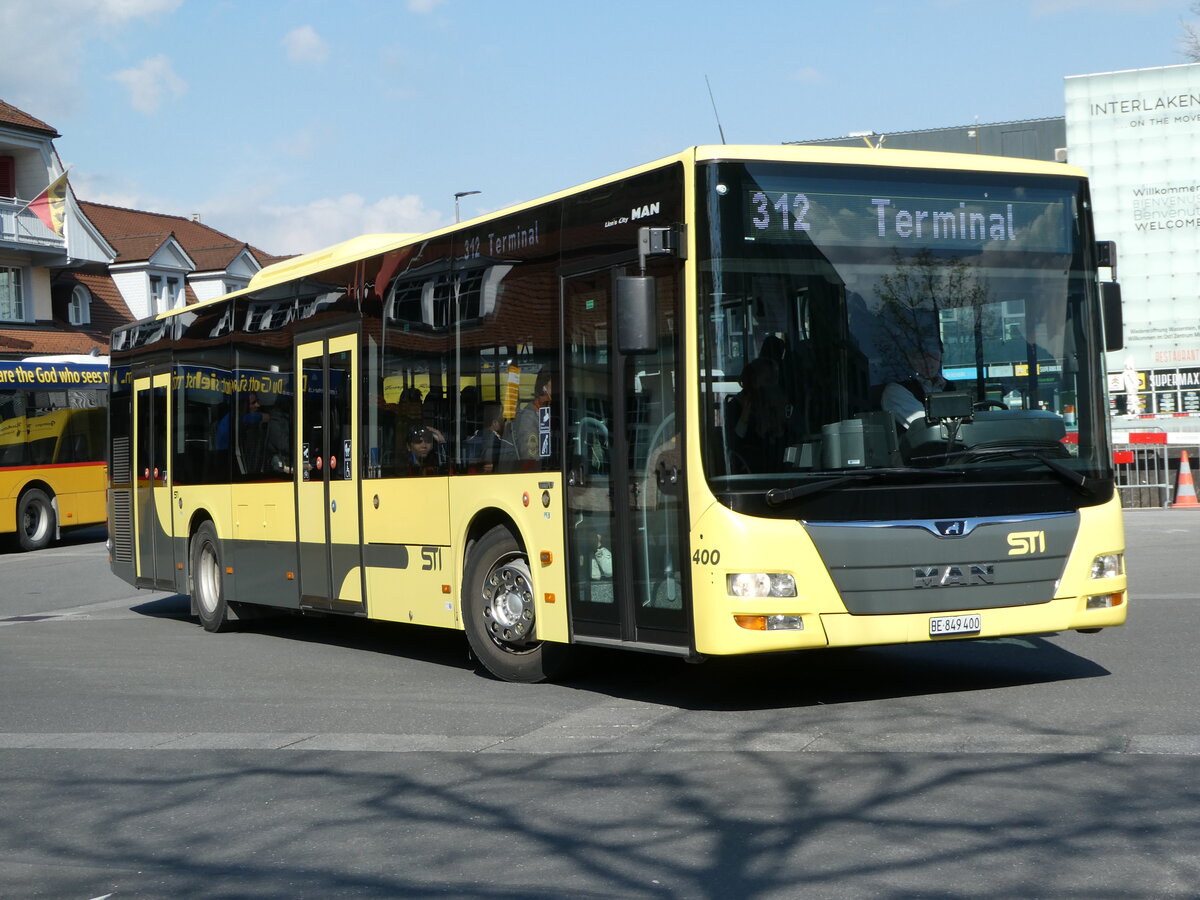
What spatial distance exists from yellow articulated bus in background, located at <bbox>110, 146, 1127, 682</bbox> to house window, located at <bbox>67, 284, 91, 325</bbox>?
146ft

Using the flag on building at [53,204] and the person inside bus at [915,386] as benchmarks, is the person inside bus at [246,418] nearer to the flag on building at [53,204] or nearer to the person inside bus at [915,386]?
the person inside bus at [915,386]

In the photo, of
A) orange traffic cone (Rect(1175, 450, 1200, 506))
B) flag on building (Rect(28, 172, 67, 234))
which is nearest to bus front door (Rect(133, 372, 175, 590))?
orange traffic cone (Rect(1175, 450, 1200, 506))

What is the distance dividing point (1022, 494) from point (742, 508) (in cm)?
165

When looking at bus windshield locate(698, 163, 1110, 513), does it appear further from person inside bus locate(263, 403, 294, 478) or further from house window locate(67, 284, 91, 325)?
house window locate(67, 284, 91, 325)

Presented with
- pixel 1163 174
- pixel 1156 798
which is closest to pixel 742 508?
pixel 1156 798

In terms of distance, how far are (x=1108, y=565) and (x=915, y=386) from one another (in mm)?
1638

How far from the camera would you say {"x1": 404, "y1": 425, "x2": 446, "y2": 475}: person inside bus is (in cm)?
1101

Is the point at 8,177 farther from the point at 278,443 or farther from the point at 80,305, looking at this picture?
the point at 278,443

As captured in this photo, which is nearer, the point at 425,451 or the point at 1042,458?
the point at 1042,458

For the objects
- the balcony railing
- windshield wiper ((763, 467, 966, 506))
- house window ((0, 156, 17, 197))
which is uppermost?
house window ((0, 156, 17, 197))

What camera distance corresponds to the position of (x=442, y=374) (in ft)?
35.9

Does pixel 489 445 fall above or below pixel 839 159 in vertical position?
below

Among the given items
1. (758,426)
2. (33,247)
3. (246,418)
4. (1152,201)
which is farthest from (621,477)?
(33,247)

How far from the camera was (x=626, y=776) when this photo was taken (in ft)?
23.5
